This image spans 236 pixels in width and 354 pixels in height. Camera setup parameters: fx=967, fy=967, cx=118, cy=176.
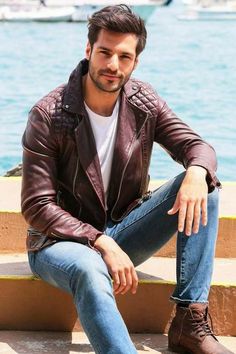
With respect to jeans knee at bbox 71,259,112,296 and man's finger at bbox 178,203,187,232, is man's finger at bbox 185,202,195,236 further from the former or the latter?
jeans knee at bbox 71,259,112,296

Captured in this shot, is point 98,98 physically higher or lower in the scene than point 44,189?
higher

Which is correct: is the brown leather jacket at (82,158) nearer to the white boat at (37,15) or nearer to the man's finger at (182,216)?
the man's finger at (182,216)

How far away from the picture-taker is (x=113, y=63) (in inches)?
142

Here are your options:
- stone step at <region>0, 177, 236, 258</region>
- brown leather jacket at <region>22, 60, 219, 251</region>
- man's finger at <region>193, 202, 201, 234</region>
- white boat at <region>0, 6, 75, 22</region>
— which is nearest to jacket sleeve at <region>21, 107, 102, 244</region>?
brown leather jacket at <region>22, 60, 219, 251</region>

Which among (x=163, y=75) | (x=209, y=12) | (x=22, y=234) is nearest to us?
(x=22, y=234)

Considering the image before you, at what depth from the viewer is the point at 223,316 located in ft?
12.8

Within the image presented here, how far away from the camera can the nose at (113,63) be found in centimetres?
360

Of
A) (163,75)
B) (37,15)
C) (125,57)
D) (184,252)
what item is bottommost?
(37,15)

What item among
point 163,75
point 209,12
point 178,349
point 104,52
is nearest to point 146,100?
Result: point 104,52

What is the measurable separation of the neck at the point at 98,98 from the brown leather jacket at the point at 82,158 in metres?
0.04

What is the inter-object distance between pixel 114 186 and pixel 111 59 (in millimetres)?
510

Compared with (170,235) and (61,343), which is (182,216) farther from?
(61,343)

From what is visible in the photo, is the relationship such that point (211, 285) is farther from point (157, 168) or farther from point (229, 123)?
point (229, 123)

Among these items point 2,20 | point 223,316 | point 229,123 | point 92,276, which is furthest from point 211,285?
point 2,20
